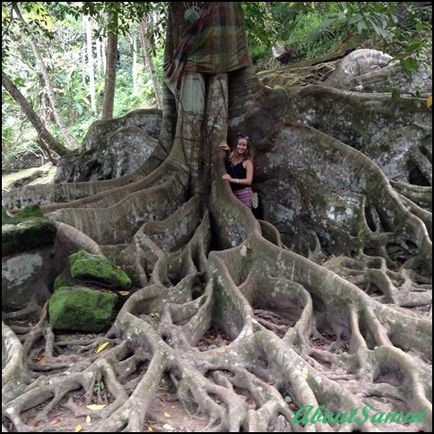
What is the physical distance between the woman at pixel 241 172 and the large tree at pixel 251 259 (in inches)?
5.8

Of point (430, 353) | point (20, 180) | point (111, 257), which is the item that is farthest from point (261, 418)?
point (20, 180)

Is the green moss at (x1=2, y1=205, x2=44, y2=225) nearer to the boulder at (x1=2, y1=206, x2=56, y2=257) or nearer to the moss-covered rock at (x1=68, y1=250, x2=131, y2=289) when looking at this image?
the boulder at (x1=2, y1=206, x2=56, y2=257)

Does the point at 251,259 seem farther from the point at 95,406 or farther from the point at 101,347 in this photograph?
the point at 95,406

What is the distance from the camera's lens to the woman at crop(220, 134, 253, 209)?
5.67m

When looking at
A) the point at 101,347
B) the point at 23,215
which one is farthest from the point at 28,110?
the point at 101,347

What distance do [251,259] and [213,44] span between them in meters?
2.96

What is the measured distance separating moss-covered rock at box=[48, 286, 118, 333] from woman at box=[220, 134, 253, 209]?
2.26 meters

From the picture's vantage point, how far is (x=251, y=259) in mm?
4824

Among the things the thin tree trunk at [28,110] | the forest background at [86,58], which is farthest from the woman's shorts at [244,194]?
the thin tree trunk at [28,110]

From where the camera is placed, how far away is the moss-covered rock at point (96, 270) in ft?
13.8

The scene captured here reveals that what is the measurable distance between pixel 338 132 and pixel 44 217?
3992mm

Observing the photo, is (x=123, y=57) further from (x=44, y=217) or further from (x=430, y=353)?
(x=430, y=353)

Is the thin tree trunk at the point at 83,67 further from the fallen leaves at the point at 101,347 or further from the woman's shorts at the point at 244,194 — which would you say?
the fallen leaves at the point at 101,347

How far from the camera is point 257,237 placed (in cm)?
489
